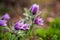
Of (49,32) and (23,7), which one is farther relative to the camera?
(23,7)

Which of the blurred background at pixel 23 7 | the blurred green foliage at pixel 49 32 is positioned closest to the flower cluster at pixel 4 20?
the blurred green foliage at pixel 49 32

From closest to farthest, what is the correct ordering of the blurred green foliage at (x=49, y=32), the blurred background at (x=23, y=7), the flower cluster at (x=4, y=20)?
1. the flower cluster at (x=4, y=20)
2. the blurred green foliage at (x=49, y=32)
3. the blurred background at (x=23, y=7)

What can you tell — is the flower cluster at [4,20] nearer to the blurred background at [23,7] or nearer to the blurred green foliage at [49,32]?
the blurred green foliage at [49,32]

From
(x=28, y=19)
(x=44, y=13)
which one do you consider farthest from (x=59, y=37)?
(x=44, y=13)

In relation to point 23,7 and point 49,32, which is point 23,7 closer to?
point 23,7

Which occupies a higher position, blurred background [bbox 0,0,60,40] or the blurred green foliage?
blurred background [bbox 0,0,60,40]

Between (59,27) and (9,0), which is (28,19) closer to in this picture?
(59,27)

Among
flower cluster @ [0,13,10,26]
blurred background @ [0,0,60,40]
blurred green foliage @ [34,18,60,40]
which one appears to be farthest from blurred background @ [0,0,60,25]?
flower cluster @ [0,13,10,26]

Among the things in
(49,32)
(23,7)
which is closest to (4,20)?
(49,32)

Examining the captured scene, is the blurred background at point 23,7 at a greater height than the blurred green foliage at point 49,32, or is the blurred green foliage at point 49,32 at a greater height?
the blurred background at point 23,7

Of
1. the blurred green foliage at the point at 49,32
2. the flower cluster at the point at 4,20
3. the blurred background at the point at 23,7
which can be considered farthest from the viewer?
the blurred background at the point at 23,7

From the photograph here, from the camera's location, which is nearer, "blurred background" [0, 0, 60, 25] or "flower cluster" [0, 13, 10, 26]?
"flower cluster" [0, 13, 10, 26]

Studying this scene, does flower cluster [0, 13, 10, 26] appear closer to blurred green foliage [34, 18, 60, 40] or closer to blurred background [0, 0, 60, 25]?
blurred green foliage [34, 18, 60, 40]
